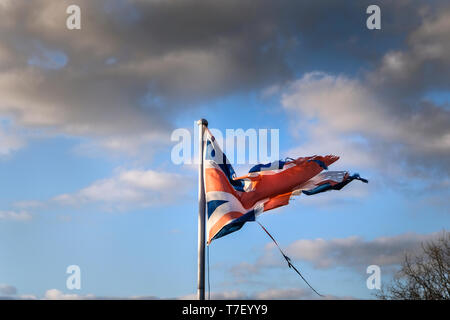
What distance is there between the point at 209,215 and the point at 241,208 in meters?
0.98

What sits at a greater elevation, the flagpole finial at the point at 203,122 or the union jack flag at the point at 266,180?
the flagpole finial at the point at 203,122

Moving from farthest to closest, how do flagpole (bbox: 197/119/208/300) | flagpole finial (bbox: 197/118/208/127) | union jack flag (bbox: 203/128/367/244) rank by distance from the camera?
flagpole finial (bbox: 197/118/208/127) → union jack flag (bbox: 203/128/367/244) → flagpole (bbox: 197/119/208/300)

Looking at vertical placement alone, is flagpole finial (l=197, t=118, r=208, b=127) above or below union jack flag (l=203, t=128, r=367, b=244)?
above

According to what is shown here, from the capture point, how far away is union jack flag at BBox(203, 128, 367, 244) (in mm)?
13448

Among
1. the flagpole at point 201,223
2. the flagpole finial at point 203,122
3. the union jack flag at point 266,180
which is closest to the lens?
the flagpole at point 201,223

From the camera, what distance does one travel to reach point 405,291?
33.4 metres

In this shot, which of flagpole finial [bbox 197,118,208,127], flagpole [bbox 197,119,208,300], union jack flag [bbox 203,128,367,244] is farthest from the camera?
flagpole finial [bbox 197,118,208,127]

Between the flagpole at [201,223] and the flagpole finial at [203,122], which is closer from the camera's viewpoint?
the flagpole at [201,223]

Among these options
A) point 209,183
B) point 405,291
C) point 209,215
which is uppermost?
point 209,183

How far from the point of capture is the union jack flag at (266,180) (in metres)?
13.4

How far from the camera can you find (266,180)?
13.8 meters

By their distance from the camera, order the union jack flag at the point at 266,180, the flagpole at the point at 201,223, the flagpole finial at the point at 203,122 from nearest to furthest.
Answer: the flagpole at the point at 201,223 → the union jack flag at the point at 266,180 → the flagpole finial at the point at 203,122
